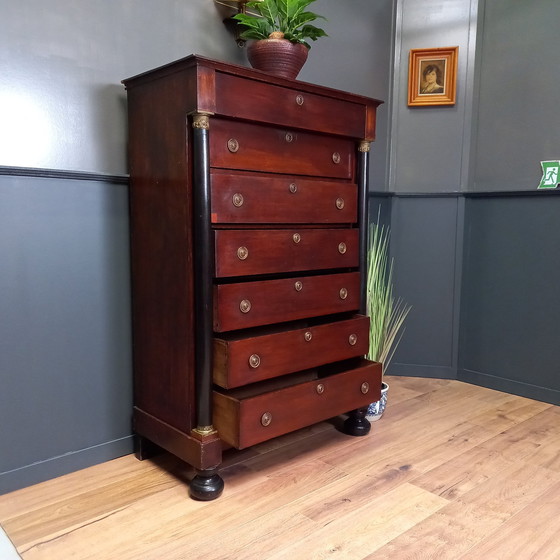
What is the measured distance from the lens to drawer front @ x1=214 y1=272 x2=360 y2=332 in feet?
5.26

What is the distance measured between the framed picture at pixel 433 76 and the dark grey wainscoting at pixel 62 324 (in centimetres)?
163

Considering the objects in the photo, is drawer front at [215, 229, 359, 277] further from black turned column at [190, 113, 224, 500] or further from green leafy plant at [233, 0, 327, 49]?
green leafy plant at [233, 0, 327, 49]

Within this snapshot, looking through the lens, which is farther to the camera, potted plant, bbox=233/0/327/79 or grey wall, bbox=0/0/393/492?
potted plant, bbox=233/0/327/79

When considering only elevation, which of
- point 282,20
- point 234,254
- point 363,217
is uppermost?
point 282,20

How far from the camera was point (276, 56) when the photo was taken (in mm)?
1795

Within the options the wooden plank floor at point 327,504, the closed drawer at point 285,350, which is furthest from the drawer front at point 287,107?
the wooden plank floor at point 327,504

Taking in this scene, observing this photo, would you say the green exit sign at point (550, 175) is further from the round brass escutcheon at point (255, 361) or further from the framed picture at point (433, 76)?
the round brass escutcheon at point (255, 361)

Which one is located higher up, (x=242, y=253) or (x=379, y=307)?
(x=242, y=253)

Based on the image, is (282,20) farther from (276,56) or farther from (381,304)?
(381,304)

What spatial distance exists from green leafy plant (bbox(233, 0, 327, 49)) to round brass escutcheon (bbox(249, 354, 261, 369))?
3.49ft

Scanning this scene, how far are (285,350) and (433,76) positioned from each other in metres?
1.74

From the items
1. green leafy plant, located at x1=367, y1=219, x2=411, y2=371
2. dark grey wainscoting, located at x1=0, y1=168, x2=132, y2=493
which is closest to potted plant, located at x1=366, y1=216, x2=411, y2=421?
green leafy plant, located at x1=367, y1=219, x2=411, y2=371

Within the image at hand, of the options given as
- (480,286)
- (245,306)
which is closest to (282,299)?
(245,306)

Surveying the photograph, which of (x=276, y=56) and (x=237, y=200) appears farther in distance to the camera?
(x=276, y=56)
